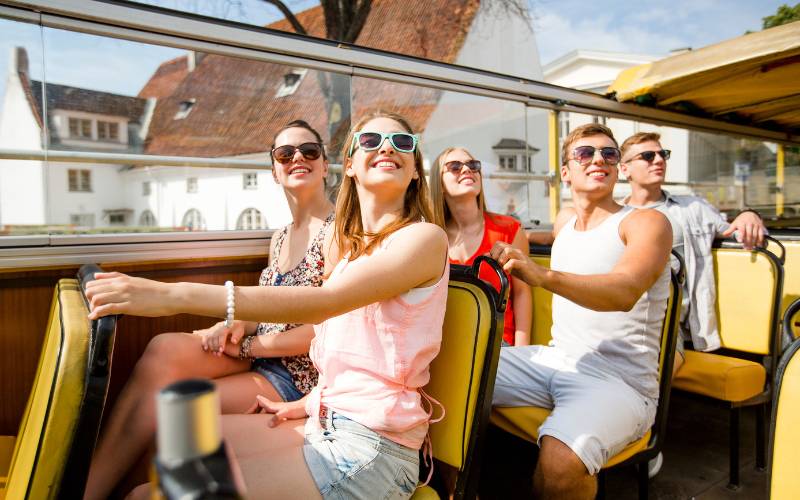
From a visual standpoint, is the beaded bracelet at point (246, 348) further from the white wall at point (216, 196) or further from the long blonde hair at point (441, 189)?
the long blonde hair at point (441, 189)

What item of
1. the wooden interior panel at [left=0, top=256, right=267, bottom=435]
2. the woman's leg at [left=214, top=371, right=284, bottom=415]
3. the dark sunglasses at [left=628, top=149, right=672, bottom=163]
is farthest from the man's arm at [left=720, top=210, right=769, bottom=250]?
the wooden interior panel at [left=0, top=256, right=267, bottom=435]

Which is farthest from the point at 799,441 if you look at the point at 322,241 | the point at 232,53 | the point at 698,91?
the point at 698,91

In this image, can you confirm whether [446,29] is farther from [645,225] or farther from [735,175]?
[645,225]

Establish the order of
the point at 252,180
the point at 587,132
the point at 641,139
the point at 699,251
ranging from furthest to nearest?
the point at 252,180 < the point at 641,139 < the point at 699,251 < the point at 587,132

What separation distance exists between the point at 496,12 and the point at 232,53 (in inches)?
573

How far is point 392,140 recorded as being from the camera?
5.53ft

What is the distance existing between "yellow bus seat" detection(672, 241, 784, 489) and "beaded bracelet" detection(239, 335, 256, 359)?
227cm

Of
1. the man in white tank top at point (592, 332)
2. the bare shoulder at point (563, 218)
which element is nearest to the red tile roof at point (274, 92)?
the man in white tank top at point (592, 332)

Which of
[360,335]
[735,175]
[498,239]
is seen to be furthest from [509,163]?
[735,175]

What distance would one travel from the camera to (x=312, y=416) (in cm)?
157

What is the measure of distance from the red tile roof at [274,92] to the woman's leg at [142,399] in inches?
46.5

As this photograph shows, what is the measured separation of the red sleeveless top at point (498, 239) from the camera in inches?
111

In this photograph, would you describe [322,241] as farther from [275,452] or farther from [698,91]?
[698,91]

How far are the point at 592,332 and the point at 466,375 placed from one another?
0.84 meters
